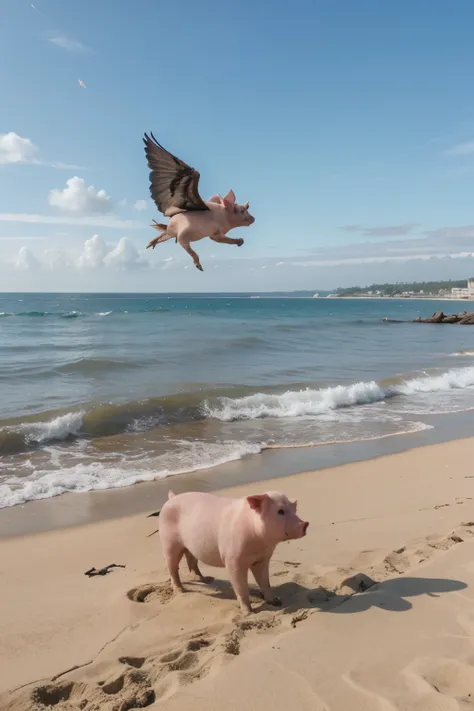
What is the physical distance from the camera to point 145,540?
714 centimetres

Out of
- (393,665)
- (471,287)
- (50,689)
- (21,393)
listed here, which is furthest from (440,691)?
(471,287)

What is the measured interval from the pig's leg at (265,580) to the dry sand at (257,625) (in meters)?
0.12

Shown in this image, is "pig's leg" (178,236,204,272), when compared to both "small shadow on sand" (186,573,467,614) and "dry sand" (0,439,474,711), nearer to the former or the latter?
"dry sand" (0,439,474,711)

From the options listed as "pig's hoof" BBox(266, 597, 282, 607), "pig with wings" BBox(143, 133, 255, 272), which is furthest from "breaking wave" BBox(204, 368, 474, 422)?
"pig with wings" BBox(143, 133, 255, 272)

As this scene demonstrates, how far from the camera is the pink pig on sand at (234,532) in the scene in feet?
15.2

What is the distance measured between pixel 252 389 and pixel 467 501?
10742 millimetres

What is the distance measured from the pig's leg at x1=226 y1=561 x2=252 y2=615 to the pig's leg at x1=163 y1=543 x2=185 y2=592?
28.5 inches

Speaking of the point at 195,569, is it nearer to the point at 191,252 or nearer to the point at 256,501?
the point at 256,501

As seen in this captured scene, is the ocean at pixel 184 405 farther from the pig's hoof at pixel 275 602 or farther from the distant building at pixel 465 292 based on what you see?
the distant building at pixel 465 292

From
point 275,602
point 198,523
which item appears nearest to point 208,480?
point 198,523

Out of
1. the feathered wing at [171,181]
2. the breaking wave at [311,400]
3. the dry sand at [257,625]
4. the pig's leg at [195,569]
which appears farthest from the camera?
the breaking wave at [311,400]

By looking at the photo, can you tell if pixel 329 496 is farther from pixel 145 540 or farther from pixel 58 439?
pixel 58 439

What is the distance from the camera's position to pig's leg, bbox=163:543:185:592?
5516mm

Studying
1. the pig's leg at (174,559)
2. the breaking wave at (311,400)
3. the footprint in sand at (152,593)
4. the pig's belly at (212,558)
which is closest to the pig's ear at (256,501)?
the pig's belly at (212,558)
